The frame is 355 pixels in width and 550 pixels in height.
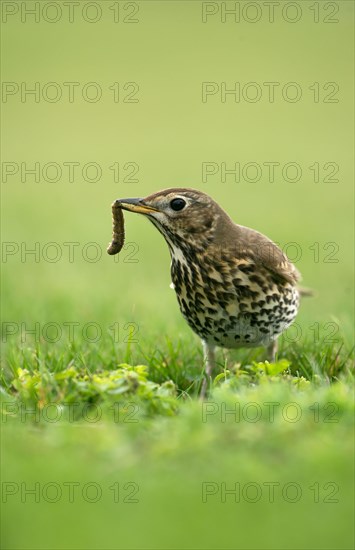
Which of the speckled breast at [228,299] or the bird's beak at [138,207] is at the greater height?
the bird's beak at [138,207]

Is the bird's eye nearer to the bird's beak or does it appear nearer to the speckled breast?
the bird's beak

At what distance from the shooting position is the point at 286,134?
77.1 ft

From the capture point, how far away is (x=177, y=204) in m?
5.67

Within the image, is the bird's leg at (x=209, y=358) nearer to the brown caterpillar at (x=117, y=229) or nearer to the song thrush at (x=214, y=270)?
the song thrush at (x=214, y=270)

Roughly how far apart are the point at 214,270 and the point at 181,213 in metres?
0.42

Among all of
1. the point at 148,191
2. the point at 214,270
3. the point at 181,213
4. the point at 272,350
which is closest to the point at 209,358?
the point at 272,350

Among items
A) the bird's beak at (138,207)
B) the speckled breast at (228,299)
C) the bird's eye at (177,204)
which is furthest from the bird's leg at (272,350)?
the bird's beak at (138,207)

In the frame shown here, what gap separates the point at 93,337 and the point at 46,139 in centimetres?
1600

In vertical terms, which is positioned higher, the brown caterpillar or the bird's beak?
the bird's beak

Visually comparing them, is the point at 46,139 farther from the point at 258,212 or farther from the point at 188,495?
the point at 188,495

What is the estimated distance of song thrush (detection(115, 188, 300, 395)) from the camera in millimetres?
5680

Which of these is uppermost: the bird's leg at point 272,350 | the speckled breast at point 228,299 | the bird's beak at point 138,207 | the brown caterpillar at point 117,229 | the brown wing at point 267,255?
the bird's beak at point 138,207

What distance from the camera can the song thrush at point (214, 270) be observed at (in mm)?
5680

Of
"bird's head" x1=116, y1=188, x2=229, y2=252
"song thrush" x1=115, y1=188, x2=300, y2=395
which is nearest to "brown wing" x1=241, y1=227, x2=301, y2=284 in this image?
"song thrush" x1=115, y1=188, x2=300, y2=395
